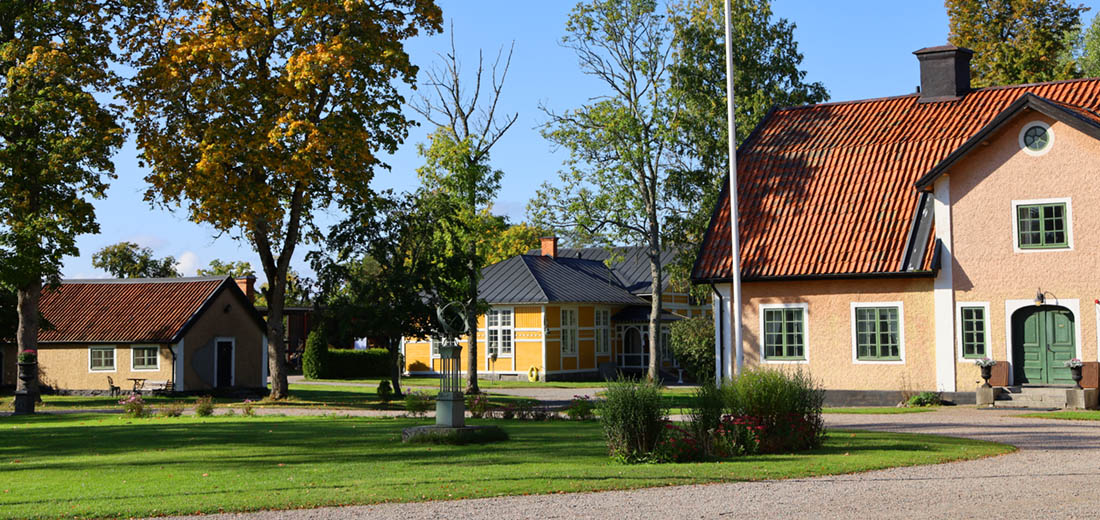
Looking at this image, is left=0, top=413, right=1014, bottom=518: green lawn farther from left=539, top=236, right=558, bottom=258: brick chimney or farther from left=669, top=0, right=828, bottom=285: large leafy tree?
left=539, top=236, right=558, bottom=258: brick chimney

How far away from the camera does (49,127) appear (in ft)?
106

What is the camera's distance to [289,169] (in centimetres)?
2925

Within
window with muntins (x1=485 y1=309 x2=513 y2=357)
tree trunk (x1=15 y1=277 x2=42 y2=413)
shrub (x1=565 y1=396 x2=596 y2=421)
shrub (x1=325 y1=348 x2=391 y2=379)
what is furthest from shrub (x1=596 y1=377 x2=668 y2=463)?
shrub (x1=325 y1=348 x2=391 y2=379)

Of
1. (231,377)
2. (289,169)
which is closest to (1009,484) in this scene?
(289,169)

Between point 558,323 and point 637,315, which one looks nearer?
point 558,323

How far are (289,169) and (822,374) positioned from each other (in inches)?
582

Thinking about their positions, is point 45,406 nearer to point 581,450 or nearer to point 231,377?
point 231,377

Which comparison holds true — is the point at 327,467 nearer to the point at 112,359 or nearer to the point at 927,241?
the point at 927,241

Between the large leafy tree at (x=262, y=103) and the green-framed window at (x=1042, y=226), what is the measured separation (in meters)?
16.7

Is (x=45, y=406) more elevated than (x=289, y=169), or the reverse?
(x=289, y=169)

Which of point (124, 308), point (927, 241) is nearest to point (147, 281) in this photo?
point (124, 308)

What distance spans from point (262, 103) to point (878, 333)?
17.3 metres

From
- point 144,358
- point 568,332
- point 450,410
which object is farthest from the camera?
point 568,332

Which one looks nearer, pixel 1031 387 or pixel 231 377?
pixel 1031 387
